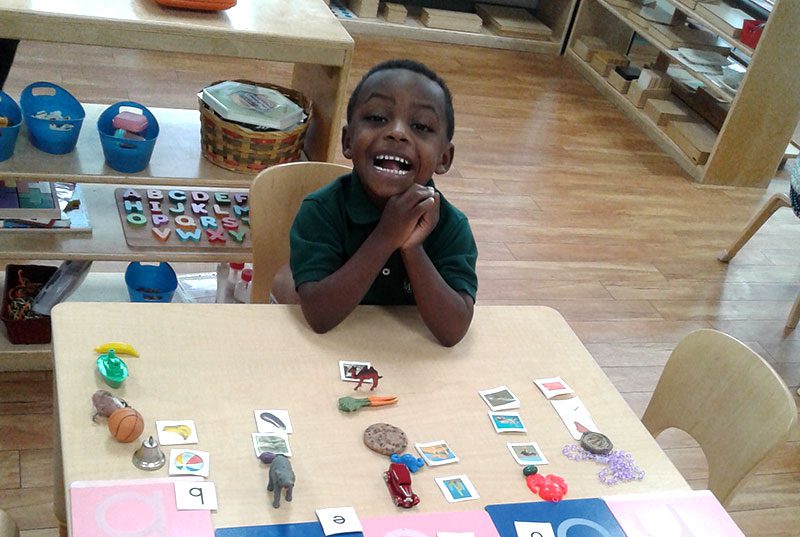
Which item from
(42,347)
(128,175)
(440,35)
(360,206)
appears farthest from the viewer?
(440,35)

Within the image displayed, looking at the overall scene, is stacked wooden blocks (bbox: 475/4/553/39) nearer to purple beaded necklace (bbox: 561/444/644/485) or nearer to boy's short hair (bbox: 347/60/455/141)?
boy's short hair (bbox: 347/60/455/141)

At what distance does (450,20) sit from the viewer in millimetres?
5059

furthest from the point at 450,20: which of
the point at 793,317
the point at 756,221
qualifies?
the point at 793,317

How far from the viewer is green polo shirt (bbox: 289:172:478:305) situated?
60.3 inches

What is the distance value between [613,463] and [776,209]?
2.29m

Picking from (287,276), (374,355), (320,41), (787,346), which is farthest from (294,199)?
(787,346)

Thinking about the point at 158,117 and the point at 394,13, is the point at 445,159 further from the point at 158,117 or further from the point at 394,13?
the point at 394,13

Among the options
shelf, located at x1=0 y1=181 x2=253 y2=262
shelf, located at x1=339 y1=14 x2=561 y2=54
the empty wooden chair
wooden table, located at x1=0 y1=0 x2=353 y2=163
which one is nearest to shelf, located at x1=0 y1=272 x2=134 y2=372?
shelf, located at x1=0 y1=181 x2=253 y2=262

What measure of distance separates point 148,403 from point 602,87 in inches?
164

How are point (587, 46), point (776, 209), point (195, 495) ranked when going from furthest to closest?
point (587, 46)
point (776, 209)
point (195, 495)

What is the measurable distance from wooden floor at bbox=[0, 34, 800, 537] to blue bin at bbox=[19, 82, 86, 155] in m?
0.60

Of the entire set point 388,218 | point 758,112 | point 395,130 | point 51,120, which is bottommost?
point 758,112

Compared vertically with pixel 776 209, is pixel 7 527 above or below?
above

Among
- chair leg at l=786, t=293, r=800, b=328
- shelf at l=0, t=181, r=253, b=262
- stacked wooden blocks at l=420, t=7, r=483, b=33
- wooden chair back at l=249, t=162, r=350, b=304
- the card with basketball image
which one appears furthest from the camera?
stacked wooden blocks at l=420, t=7, r=483, b=33
